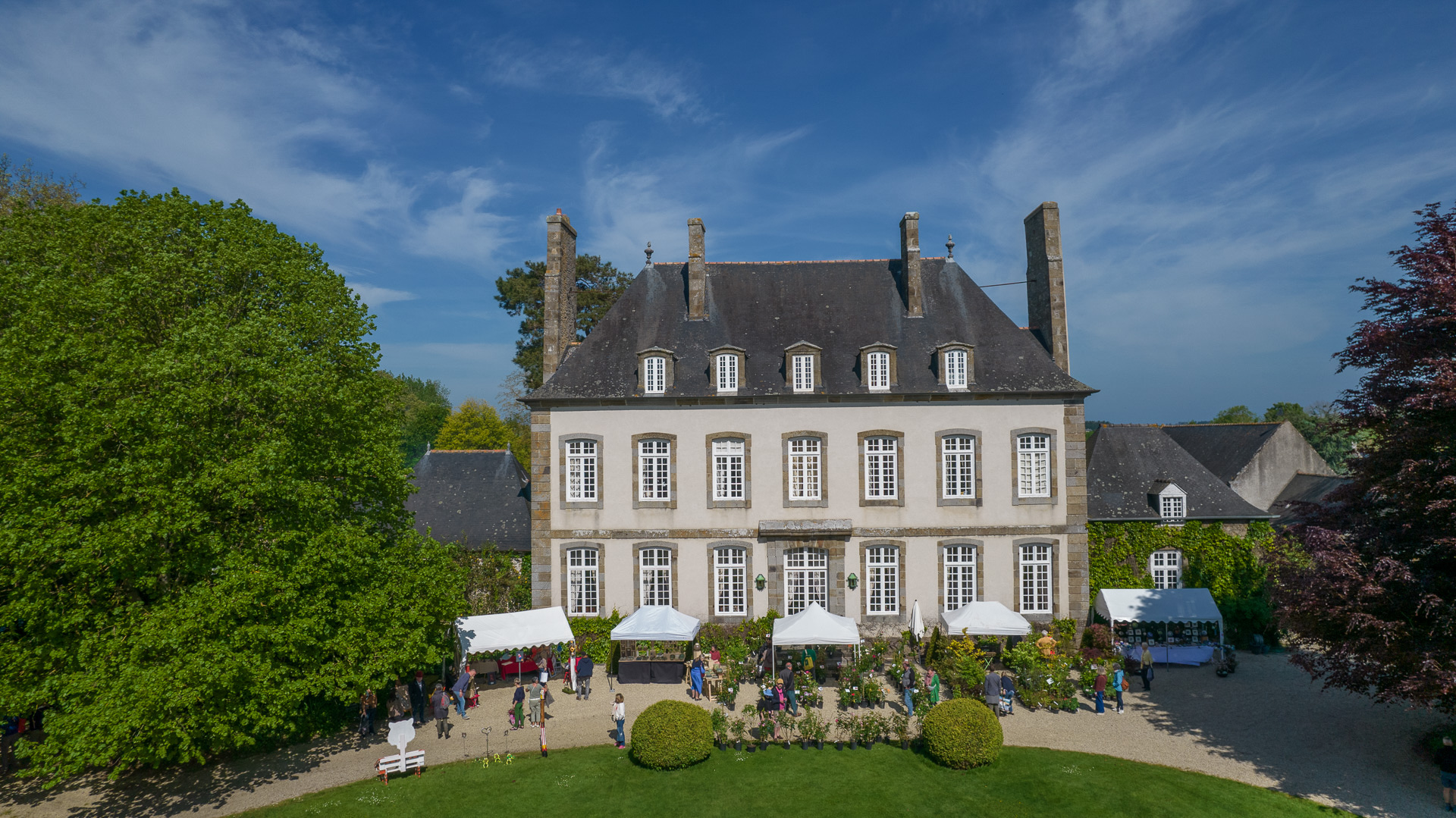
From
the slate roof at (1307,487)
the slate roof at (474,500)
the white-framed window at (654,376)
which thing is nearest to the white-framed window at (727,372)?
the white-framed window at (654,376)

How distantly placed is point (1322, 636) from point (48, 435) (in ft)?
74.1

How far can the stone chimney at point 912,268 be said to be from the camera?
23.3 m

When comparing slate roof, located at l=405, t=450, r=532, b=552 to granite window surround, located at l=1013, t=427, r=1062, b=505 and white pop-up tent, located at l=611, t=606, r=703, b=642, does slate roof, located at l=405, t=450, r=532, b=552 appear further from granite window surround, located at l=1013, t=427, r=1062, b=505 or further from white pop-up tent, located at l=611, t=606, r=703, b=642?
granite window surround, located at l=1013, t=427, r=1062, b=505

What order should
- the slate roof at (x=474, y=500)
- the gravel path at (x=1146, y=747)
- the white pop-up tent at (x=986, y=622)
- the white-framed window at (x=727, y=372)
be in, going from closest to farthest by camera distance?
the gravel path at (x=1146, y=747)
the white pop-up tent at (x=986, y=622)
the white-framed window at (x=727, y=372)
the slate roof at (x=474, y=500)

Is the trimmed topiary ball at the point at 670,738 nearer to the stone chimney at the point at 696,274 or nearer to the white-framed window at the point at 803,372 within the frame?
the white-framed window at the point at 803,372

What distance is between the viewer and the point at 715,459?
70.9 ft

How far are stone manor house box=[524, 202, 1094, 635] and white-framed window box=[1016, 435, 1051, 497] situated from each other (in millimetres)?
46

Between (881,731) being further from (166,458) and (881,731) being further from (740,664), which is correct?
(166,458)

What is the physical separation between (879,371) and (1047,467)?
568cm

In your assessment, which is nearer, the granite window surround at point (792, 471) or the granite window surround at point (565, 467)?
the granite window surround at point (792, 471)

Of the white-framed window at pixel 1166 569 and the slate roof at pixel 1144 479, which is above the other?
the slate roof at pixel 1144 479

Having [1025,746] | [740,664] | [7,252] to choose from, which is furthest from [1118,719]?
[7,252]

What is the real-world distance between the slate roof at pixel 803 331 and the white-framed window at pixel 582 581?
469 cm

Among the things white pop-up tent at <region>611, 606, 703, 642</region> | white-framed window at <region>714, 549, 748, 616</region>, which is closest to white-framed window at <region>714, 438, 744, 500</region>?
white-framed window at <region>714, 549, 748, 616</region>
